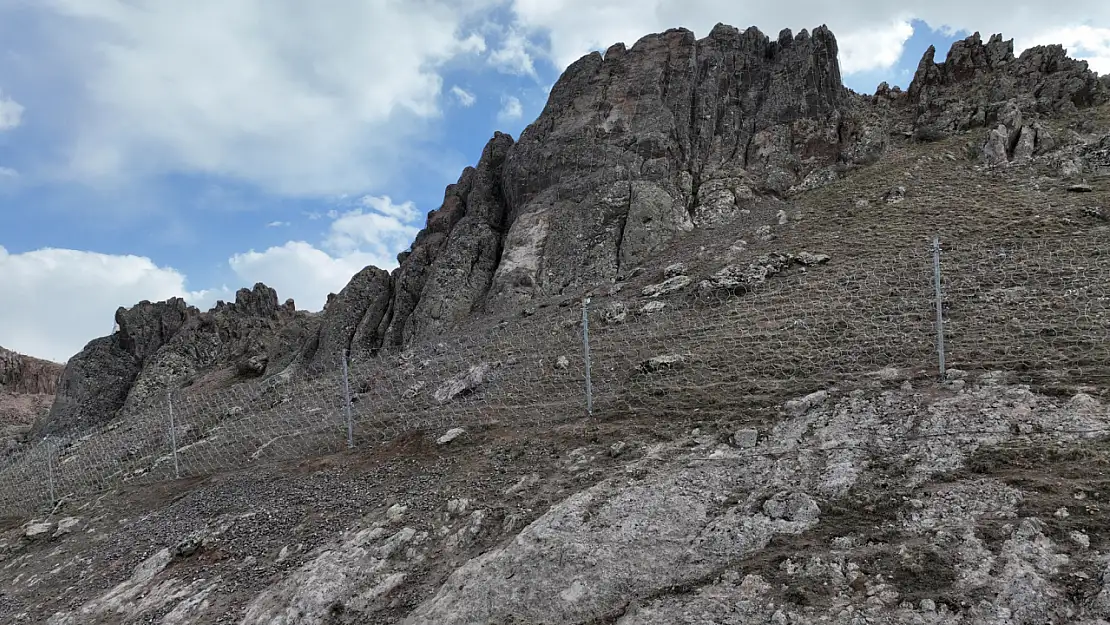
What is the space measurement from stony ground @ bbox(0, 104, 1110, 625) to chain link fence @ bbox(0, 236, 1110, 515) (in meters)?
0.10

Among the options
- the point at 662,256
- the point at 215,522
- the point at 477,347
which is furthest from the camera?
the point at 662,256

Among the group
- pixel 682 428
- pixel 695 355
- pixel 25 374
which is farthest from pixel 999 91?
pixel 25 374

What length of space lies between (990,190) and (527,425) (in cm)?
1817

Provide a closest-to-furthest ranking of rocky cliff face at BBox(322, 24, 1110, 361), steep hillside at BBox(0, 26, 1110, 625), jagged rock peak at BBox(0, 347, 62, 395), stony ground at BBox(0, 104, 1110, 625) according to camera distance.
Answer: stony ground at BBox(0, 104, 1110, 625) < steep hillside at BBox(0, 26, 1110, 625) < rocky cliff face at BBox(322, 24, 1110, 361) < jagged rock peak at BBox(0, 347, 62, 395)

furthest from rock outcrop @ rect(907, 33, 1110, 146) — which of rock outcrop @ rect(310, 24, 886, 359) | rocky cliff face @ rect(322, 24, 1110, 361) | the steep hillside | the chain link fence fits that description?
the chain link fence

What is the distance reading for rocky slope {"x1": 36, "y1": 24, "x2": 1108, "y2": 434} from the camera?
2322 cm

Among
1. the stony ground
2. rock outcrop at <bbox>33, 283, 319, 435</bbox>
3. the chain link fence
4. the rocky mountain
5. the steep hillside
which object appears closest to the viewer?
the stony ground

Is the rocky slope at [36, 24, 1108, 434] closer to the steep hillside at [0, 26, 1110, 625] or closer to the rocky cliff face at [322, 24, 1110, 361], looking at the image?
the rocky cliff face at [322, 24, 1110, 361]

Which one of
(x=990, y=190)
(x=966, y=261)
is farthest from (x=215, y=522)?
(x=990, y=190)

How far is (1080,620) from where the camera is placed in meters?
4.18

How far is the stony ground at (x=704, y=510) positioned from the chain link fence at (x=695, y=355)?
0.33ft

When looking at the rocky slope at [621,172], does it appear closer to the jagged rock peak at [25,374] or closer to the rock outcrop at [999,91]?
the rock outcrop at [999,91]

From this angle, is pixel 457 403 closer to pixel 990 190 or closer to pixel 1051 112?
pixel 990 190

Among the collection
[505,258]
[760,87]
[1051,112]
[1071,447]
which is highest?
[760,87]
